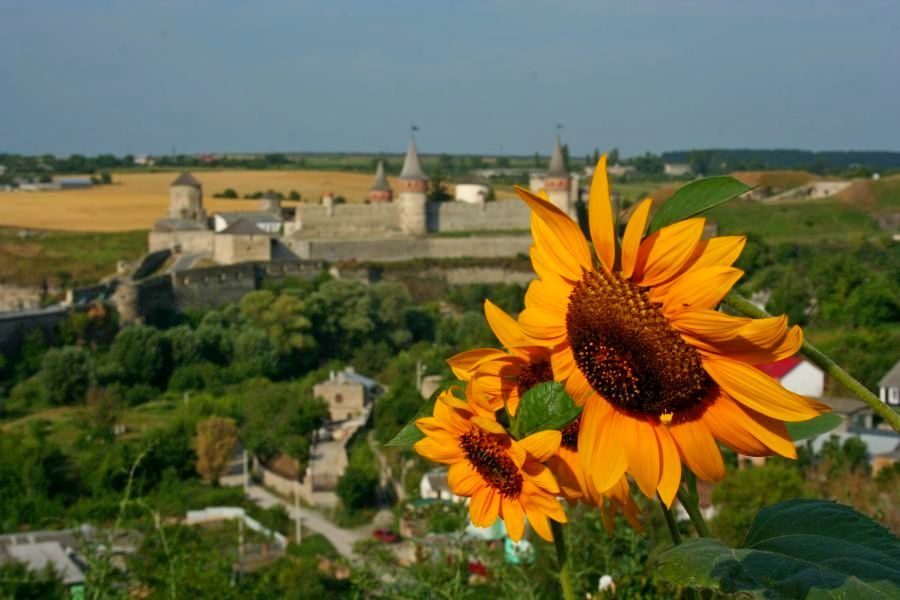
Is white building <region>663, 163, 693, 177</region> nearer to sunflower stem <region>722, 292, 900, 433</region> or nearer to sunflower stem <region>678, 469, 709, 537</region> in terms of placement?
sunflower stem <region>678, 469, 709, 537</region>

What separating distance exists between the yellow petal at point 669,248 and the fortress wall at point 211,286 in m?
27.7

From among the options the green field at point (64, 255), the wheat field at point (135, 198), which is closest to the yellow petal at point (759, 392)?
the green field at point (64, 255)

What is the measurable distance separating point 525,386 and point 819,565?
0.95ft

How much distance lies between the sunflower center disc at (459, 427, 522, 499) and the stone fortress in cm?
3007

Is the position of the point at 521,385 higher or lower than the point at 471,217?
higher

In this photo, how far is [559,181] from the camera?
35281 millimetres

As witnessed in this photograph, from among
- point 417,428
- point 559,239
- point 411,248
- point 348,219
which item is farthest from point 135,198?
point 559,239

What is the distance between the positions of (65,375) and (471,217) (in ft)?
59.0

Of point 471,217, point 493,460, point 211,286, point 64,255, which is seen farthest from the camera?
point 471,217

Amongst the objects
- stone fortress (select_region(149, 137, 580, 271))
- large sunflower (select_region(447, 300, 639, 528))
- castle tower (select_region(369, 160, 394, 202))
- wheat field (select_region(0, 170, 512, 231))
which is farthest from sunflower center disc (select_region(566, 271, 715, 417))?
wheat field (select_region(0, 170, 512, 231))

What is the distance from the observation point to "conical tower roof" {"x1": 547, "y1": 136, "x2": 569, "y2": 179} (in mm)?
35562

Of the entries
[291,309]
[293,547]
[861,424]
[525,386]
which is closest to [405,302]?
[291,309]

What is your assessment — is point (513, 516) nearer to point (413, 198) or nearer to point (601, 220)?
point (601, 220)

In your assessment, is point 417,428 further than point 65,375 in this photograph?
No
